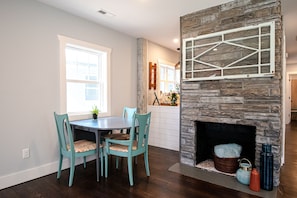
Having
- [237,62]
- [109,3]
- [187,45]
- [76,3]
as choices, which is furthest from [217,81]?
[76,3]

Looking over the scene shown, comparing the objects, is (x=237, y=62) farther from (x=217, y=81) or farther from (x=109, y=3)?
(x=109, y=3)

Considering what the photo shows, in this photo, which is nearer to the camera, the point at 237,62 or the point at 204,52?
the point at 237,62

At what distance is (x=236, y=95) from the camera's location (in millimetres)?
2676

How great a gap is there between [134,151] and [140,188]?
0.47m

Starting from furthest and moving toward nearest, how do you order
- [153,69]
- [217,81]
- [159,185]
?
[153,69], [217,81], [159,185]

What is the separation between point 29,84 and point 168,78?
146 inches

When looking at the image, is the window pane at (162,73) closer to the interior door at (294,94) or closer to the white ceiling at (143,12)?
the white ceiling at (143,12)

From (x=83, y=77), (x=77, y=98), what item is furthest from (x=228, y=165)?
(x=83, y=77)

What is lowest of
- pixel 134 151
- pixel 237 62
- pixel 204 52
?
pixel 134 151

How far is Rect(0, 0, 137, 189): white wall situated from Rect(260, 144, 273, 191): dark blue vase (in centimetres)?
296

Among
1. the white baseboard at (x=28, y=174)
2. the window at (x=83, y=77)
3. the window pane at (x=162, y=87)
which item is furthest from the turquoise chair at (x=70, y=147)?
the window pane at (x=162, y=87)

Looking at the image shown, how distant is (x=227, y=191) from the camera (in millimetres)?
2281

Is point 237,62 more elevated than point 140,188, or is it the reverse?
point 237,62

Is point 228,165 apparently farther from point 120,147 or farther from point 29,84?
point 29,84
